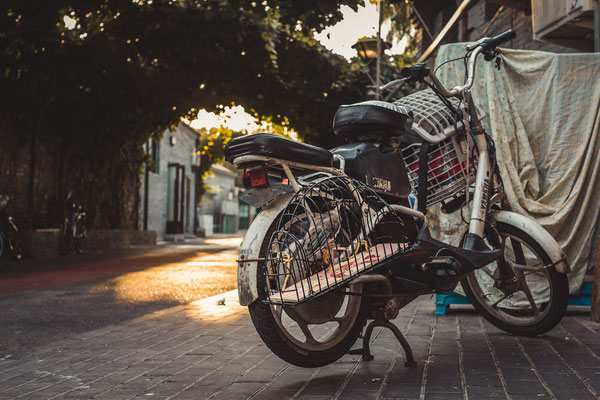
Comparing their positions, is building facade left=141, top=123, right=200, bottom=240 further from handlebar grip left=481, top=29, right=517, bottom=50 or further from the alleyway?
handlebar grip left=481, top=29, right=517, bottom=50

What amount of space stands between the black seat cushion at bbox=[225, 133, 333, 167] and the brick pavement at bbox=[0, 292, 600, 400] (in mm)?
1055

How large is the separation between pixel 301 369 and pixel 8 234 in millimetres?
11191

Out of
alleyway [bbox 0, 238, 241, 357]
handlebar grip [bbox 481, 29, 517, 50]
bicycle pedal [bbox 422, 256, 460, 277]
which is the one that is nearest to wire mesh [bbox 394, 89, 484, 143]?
handlebar grip [bbox 481, 29, 517, 50]

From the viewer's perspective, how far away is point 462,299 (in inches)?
201

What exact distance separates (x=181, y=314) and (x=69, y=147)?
11934 millimetres

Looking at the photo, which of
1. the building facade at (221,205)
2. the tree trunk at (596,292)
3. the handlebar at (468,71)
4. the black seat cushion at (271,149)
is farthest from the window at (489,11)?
the building facade at (221,205)

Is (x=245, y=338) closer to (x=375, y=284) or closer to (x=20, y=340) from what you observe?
(x=375, y=284)

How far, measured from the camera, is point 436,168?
3818mm

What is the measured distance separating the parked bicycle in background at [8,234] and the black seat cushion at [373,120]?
429 inches

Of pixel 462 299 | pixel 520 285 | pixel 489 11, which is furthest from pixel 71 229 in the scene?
pixel 520 285

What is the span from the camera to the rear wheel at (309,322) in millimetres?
2816

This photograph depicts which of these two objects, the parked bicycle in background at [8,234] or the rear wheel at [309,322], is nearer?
the rear wheel at [309,322]

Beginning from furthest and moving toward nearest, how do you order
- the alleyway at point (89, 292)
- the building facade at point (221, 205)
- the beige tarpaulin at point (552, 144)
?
the building facade at point (221, 205) → the alleyway at point (89, 292) → the beige tarpaulin at point (552, 144)

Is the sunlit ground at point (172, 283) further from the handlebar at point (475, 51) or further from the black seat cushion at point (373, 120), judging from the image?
the handlebar at point (475, 51)
